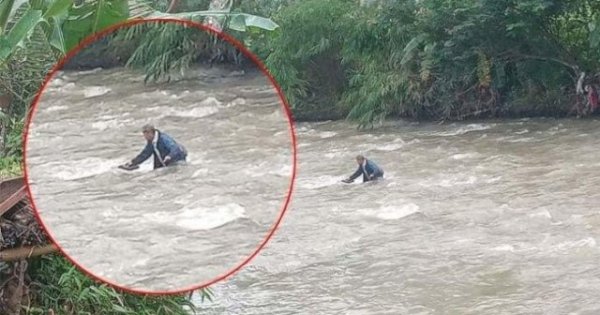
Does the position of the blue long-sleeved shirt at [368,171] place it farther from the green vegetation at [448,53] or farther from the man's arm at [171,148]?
the man's arm at [171,148]

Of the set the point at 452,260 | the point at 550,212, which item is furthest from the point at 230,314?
the point at 550,212

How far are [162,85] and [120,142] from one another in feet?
0.24

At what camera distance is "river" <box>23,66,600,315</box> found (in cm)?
434

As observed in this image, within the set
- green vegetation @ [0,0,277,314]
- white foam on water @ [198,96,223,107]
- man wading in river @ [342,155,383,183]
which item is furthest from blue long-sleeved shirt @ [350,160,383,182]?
white foam on water @ [198,96,223,107]

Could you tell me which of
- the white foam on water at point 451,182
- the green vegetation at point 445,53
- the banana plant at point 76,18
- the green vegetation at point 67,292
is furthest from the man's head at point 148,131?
the green vegetation at point 445,53

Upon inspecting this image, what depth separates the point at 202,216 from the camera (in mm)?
892

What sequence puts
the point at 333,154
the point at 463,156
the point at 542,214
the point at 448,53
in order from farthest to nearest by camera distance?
the point at 448,53 → the point at 333,154 → the point at 463,156 → the point at 542,214

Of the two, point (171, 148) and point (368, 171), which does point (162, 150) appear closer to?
point (171, 148)

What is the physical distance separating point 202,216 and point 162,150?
0.28ft

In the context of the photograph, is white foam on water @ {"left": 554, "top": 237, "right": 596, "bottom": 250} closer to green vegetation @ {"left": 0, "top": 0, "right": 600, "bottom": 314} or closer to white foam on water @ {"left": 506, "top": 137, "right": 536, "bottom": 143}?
white foam on water @ {"left": 506, "top": 137, "right": 536, "bottom": 143}

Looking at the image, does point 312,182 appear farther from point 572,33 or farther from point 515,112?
point 572,33

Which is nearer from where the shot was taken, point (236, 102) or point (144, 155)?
point (144, 155)

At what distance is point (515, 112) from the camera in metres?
8.43

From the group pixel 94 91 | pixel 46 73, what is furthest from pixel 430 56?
pixel 94 91
